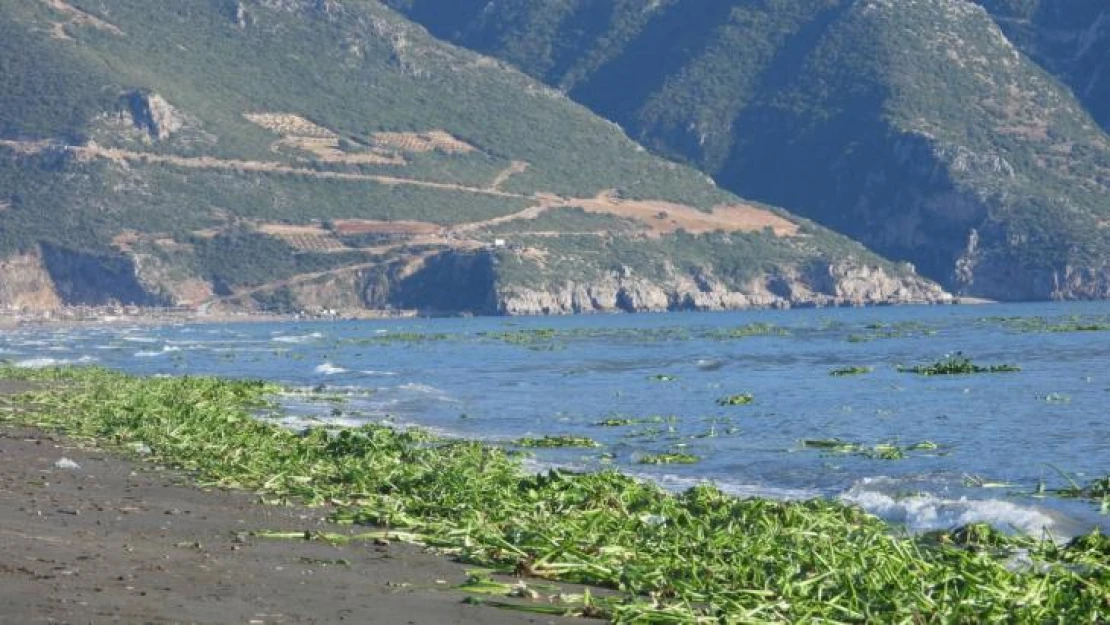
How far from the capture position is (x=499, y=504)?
16.9 meters

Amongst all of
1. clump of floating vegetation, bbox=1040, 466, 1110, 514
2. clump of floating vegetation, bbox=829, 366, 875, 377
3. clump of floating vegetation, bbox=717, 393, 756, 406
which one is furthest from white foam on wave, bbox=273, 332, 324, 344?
clump of floating vegetation, bbox=1040, 466, 1110, 514

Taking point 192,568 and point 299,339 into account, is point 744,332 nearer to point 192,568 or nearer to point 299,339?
point 299,339

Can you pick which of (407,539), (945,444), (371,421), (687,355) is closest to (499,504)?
(407,539)

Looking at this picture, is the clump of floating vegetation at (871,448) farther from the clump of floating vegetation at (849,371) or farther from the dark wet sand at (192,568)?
the clump of floating vegetation at (849,371)

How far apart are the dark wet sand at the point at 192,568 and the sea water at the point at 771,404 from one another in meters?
5.92

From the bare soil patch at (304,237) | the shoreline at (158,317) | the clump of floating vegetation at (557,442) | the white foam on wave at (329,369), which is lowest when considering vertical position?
the shoreline at (158,317)

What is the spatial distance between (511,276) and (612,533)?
17478cm

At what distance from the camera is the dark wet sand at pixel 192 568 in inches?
427

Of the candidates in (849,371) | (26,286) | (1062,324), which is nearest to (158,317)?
(26,286)

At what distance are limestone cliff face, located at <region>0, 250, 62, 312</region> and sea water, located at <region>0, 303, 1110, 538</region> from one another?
88134 mm

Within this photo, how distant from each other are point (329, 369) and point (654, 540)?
52.3 m

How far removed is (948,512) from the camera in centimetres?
2014

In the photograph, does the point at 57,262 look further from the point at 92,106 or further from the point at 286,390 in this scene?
the point at 286,390

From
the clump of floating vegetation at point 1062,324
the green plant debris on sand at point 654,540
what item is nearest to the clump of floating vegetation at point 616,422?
the green plant debris on sand at point 654,540
